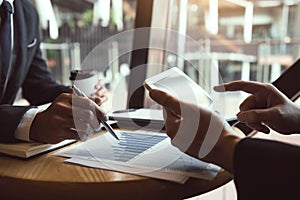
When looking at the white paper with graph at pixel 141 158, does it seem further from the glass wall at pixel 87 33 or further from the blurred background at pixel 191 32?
the blurred background at pixel 191 32

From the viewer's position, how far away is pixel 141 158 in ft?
2.41

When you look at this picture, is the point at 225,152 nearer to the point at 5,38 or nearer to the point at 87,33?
the point at 5,38

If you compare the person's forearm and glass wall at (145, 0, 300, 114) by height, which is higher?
glass wall at (145, 0, 300, 114)

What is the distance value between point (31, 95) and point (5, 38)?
404 mm

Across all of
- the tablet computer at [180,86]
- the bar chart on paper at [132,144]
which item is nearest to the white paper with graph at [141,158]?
the bar chart on paper at [132,144]

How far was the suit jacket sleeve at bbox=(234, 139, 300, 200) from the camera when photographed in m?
0.52

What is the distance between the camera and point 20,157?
2.44 feet

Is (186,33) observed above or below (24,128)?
above

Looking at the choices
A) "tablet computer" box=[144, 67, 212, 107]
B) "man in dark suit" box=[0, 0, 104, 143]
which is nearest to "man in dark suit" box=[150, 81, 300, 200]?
"tablet computer" box=[144, 67, 212, 107]

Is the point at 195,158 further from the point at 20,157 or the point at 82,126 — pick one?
the point at 20,157

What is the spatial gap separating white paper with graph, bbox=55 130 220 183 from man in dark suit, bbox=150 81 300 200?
0.16ft

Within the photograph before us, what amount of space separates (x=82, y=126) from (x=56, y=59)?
6.55 ft

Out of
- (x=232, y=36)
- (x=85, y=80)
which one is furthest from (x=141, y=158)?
(x=232, y=36)

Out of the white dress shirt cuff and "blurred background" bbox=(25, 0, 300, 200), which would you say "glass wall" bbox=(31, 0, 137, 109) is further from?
the white dress shirt cuff
